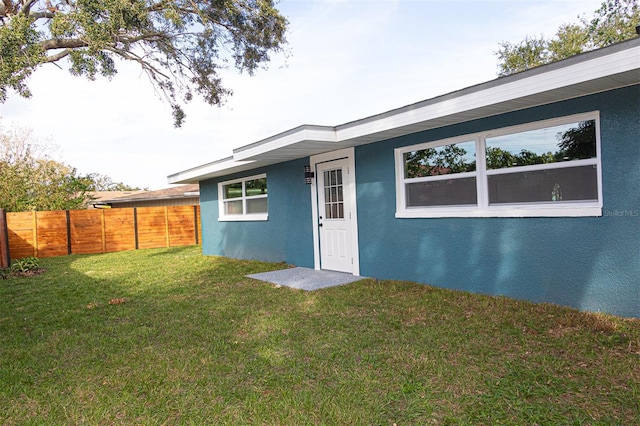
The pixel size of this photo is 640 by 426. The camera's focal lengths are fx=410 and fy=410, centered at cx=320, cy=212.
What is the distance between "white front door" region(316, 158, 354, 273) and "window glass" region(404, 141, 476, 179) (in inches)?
51.7

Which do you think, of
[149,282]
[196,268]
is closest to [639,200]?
[149,282]

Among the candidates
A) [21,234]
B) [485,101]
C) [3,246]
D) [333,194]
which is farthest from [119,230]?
[485,101]

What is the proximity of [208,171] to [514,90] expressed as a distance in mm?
8350

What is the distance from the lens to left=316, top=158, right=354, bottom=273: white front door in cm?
761

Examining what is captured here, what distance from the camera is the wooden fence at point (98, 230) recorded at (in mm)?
13781

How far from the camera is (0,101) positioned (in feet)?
26.4

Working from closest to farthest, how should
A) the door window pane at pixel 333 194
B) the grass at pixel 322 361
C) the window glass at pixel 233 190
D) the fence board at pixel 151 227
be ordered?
the grass at pixel 322 361 → the door window pane at pixel 333 194 → the window glass at pixel 233 190 → the fence board at pixel 151 227

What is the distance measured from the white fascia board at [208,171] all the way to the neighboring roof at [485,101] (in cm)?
189

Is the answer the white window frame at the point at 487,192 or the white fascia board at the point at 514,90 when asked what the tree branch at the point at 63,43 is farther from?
the white window frame at the point at 487,192

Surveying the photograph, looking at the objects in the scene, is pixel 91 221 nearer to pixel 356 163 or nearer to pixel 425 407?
pixel 356 163

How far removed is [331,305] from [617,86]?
4.05 metres

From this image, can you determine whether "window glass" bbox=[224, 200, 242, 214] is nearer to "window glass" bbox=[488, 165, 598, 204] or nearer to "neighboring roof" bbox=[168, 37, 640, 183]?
"neighboring roof" bbox=[168, 37, 640, 183]

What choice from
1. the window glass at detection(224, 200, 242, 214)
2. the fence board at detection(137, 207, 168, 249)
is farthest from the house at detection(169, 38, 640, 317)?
the fence board at detection(137, 207, 168, 249)

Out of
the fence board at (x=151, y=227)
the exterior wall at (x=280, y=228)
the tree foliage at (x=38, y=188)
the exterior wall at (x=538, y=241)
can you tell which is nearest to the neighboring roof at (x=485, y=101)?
the exterior wall at (x=538, y=241)
